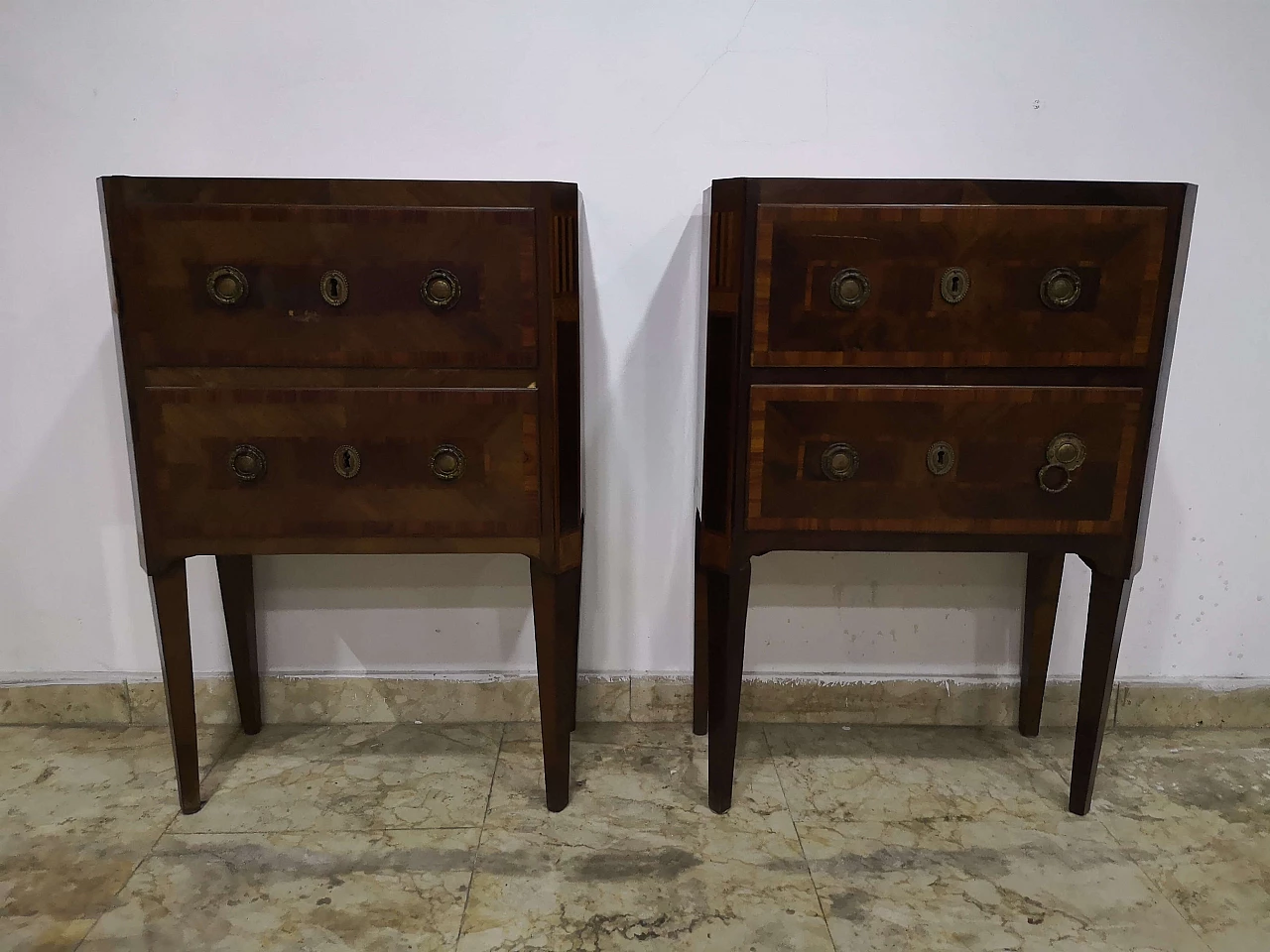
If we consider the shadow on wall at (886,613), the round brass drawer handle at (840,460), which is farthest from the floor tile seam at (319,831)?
the round brass drawer handle at (840,460)

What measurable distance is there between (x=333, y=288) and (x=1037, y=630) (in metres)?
1.29

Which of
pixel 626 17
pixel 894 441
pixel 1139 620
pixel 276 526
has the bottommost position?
pixel 1139 620

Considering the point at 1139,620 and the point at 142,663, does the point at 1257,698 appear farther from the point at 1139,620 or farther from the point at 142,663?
the point at 142,663

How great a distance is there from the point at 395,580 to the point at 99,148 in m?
0.86

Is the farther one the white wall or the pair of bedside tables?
the white wall

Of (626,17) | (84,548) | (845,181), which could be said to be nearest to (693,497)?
(845,181)

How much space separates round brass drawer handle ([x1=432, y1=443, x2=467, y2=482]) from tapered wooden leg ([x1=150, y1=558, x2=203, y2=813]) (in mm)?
385

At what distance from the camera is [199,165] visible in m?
1.33

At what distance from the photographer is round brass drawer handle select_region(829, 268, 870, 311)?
1010 millimetres

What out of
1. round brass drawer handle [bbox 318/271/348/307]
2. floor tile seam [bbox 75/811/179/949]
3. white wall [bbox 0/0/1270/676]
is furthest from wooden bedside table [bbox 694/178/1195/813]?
floor tile seam [bbox 75/811/179/949]

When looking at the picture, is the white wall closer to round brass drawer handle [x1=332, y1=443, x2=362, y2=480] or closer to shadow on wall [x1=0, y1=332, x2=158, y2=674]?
shadow on wall [x1=0, y1=332, x2=158, y2=674]

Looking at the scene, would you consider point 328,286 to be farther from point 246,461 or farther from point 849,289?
point 849,289

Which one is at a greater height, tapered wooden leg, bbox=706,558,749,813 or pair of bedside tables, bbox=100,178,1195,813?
pair of bedside tables, bbox=100,178,1195,813

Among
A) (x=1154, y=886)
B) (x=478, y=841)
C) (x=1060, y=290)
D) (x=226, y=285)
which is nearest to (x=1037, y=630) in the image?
(x=1154, y=886)
